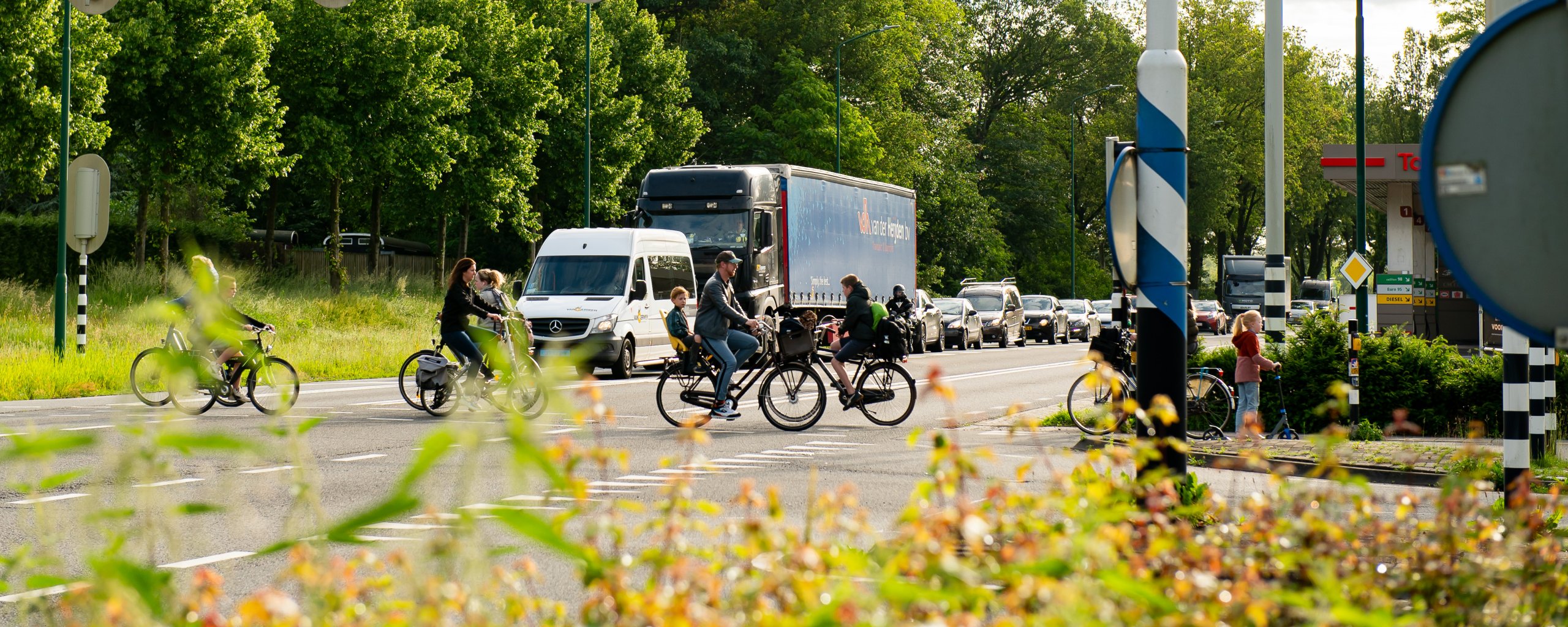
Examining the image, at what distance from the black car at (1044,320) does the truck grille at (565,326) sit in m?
24.4

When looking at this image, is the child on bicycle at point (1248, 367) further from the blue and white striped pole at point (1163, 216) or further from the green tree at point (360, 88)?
the green tree at point (360, 88)

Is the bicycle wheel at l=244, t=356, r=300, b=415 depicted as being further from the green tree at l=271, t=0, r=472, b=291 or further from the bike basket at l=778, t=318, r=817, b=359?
the green tree at l=271, t=0, r=472, b=291

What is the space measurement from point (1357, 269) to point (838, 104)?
2521 cm

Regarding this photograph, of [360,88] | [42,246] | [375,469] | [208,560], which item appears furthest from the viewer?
[360,88]

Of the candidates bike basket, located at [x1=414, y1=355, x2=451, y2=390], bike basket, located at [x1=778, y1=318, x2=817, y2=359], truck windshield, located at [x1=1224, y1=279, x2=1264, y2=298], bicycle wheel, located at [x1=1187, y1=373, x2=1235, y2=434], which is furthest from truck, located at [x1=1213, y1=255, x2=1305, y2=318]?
bike basket, located at [x1=414, y1=355, x2=451, y2=390]

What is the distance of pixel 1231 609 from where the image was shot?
2908mm

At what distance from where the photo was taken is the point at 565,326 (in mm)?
22219

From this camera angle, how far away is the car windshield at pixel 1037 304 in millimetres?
46875

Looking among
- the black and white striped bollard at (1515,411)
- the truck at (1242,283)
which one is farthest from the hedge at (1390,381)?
the truck at (1242,283)

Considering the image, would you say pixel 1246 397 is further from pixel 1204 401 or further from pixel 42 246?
pixel 42 246

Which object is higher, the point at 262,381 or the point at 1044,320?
the point at 1044,320

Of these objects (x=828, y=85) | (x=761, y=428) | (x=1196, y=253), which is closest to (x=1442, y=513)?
(x=761, y=428)

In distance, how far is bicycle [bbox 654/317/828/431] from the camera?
47.6 feet

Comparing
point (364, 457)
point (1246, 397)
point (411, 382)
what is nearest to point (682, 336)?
point (411, 382)
